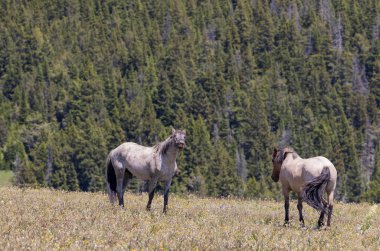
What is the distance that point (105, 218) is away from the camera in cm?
1473

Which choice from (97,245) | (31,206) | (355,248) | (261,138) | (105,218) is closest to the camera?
(97,245)

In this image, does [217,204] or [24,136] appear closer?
[217,204]

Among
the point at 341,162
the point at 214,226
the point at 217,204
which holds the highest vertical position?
the point at 214,226

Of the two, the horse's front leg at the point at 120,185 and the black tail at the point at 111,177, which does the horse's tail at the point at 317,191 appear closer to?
the horse's front leg at the point at 120,185

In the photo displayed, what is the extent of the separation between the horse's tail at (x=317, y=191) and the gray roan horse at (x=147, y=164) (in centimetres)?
386

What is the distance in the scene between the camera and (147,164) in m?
20.1

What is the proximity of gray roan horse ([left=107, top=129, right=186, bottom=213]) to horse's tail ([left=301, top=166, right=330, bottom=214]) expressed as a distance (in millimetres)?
3865

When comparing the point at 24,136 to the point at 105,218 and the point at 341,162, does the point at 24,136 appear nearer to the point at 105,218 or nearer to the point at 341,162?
the point at 341,162

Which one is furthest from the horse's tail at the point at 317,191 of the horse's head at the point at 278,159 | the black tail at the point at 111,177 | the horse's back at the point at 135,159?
the black tail at the point at 111,177

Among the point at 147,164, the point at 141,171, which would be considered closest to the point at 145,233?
the point at 147,164

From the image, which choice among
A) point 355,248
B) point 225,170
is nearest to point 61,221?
point 355,248

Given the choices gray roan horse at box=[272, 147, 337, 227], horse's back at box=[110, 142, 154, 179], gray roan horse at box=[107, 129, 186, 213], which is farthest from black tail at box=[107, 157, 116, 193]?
gray roan horse at box=[272, 147, 337, 227]

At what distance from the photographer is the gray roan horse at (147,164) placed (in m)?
19.8

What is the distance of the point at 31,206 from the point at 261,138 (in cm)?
18129
